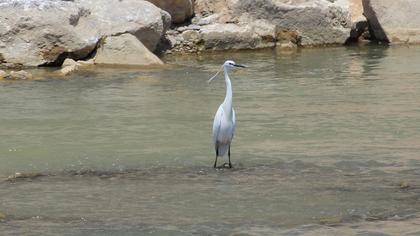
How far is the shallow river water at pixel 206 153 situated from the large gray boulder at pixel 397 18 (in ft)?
12.0

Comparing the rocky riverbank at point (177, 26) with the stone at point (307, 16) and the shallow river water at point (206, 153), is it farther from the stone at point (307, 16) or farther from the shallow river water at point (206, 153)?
the shallow river water at point (206, 153)

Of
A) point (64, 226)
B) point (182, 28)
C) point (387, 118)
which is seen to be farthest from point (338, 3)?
point (64, 226)

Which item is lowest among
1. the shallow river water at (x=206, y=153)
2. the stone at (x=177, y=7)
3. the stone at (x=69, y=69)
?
the shallow river water at (x=206, y=153)

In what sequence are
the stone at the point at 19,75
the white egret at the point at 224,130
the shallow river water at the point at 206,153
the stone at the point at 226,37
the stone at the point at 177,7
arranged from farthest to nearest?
1. the stone at the point at 177,7
2. the stone at the point at 226,37
3. the stone at the point at 19,75
4. the white egret at the point at 224,130
5. the shallow river water at the point at 206,153

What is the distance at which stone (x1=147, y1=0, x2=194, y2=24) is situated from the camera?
18.6m

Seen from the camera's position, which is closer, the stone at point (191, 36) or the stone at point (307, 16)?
the stone at point (191, 36)

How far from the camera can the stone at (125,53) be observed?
53.0 feet

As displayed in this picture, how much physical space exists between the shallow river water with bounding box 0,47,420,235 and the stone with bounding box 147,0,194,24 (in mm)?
2823

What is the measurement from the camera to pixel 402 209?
7.55 metres

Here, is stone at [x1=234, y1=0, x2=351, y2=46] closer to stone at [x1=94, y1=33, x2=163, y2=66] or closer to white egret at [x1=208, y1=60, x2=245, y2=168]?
stone at [x1=94, y1=33, x2=163, y2=66]

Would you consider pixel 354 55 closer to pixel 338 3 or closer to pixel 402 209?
pixel 338 3

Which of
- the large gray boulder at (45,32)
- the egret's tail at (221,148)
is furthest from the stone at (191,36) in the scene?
the egret's tail at (221,148)

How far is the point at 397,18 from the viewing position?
19531mm

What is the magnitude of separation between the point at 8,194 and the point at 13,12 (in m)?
8.42
